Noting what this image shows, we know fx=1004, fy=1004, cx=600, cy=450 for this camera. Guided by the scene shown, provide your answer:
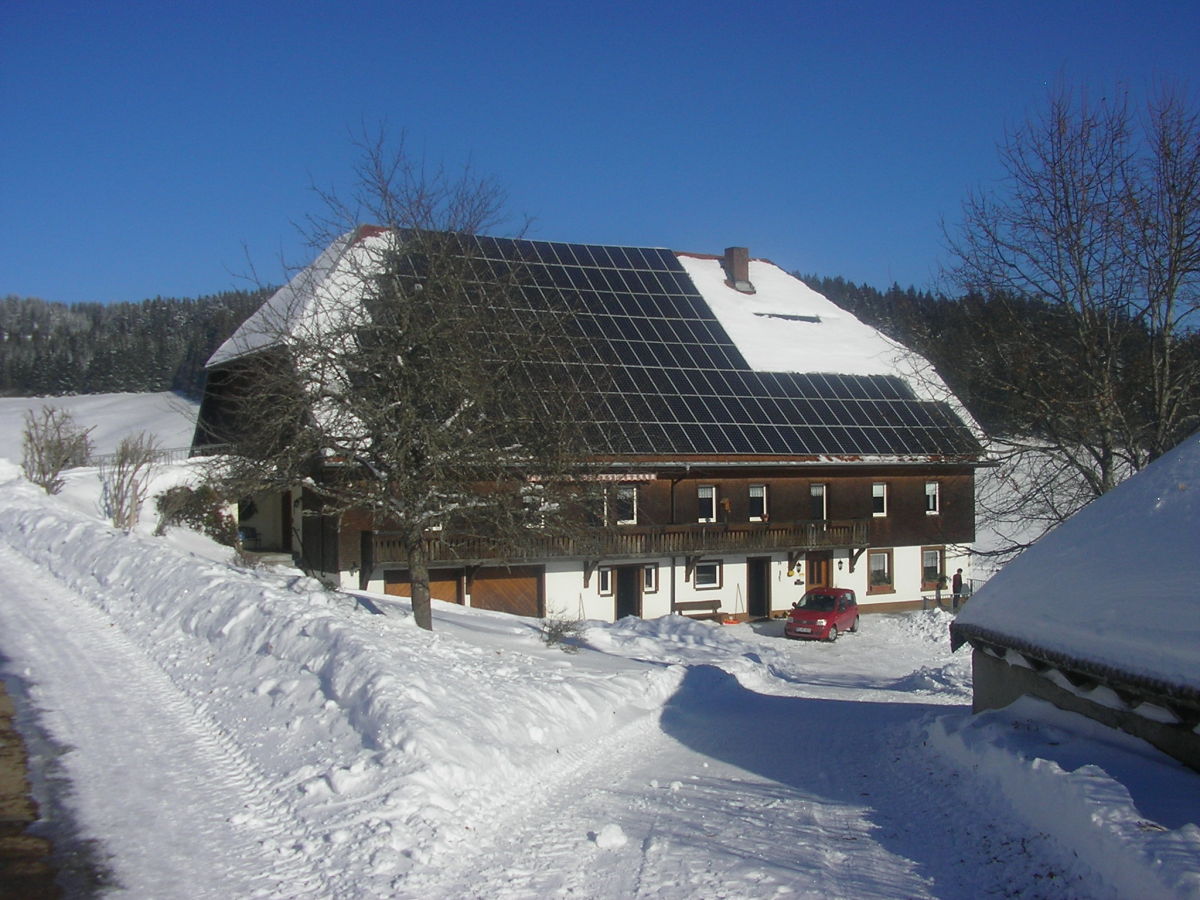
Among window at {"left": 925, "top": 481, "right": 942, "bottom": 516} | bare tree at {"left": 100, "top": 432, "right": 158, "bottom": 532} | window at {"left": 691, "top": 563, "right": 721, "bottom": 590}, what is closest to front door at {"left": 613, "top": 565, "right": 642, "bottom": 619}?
window at {"left": 691, "top": 563, "right": 721, "bottom": 590}

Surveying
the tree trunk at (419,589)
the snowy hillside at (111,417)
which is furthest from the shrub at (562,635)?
the snowy hillside at (111,417)

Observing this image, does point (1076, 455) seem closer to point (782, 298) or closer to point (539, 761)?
point (539, 761)

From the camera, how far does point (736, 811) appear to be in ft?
28.0

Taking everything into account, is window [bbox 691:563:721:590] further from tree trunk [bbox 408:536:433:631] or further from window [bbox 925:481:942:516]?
tree trunk [bbox 408:536:433:631]

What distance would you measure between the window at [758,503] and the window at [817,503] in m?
1.79

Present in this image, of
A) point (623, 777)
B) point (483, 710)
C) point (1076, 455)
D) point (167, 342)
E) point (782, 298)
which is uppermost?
point (167, 342)

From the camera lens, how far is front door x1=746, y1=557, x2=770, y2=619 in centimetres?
3428

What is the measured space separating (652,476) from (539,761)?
2282cm

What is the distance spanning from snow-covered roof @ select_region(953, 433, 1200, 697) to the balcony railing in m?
18.1

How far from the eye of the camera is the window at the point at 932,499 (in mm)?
36719

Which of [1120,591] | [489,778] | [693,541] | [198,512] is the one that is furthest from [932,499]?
[489,778]

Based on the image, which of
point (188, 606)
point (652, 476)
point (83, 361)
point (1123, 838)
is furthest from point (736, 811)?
point (83, 361)

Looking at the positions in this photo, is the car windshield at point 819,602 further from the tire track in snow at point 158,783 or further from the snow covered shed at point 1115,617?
the tire track in snow at point 158,783

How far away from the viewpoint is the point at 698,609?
32.9m
